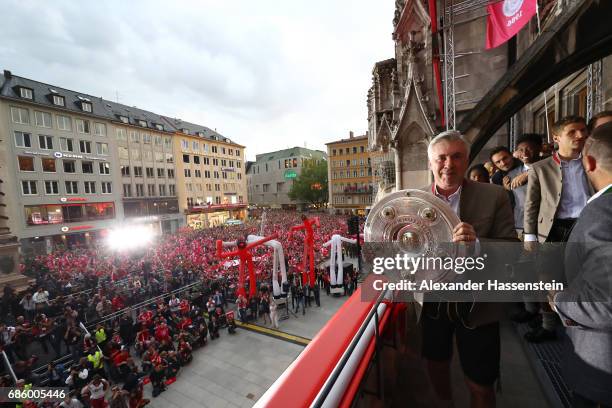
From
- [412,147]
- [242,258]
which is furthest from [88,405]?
[412,147]

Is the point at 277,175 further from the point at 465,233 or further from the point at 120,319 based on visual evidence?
the point at 465,233

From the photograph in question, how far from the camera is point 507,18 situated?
7305mm

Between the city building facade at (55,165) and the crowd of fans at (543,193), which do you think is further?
the city building facade at (55,165)

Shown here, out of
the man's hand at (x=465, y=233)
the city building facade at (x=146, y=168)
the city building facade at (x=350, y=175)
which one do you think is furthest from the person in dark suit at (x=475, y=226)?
the city building facade at (x=350, y=175)

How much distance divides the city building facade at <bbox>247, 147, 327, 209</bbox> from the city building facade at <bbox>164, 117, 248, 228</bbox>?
1872cm

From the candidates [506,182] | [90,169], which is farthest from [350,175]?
[506,182]

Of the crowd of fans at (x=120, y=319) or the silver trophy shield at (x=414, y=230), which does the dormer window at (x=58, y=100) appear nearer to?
the crowd of fans at (x=120, y=319)

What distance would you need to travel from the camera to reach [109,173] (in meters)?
37.1

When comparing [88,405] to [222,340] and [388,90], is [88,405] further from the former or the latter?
[388,90]

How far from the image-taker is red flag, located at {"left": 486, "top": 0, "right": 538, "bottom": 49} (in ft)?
20.7

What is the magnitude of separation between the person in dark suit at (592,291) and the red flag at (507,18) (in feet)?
22.7

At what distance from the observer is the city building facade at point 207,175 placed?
47062 mm

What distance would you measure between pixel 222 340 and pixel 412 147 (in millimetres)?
11409

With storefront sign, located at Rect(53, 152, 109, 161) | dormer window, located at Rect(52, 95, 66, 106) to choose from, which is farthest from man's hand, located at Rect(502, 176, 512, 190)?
dormer window, located at Rect(52, 95, 66, 106)
